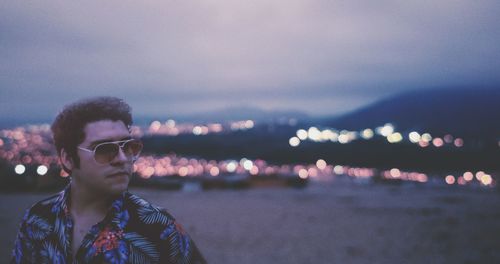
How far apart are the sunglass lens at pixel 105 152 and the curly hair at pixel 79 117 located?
120 mm

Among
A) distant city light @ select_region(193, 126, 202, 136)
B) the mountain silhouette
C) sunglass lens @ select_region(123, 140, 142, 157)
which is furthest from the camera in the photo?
distant city light @ select_region(193, 126, 202, 136)

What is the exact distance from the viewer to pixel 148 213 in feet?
5.67

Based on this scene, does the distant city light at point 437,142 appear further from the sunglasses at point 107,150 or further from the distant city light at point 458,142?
the sunglasses at point 107,150

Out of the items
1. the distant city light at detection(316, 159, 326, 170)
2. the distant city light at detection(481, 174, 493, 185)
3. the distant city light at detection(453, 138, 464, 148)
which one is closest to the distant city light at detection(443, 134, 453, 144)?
the distant city light at detection(453, 138, 464, 148)

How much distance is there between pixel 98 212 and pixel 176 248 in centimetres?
49

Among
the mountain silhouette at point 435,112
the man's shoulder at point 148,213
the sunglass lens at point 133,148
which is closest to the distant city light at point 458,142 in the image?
the mountain silhouette at point 435,112

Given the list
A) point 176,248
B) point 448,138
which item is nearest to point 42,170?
point 176,248

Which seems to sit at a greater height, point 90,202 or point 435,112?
point 90,202

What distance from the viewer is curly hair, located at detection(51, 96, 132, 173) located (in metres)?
1.86

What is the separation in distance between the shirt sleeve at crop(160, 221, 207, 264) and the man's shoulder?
0.04 metres

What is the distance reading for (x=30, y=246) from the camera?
182 centimetres

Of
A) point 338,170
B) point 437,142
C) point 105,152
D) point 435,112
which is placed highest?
point 105,152

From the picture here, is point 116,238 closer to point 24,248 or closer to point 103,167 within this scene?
point 103,167

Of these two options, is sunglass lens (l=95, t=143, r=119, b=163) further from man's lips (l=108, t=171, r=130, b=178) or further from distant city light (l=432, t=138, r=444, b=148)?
distant city light (l=432, t=138, r=444, b=148)
